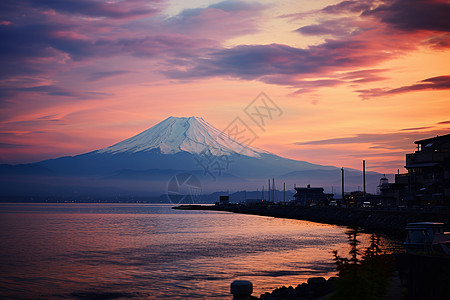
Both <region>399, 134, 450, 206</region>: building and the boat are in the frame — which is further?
<region>399, 134, 450, 206</region>: building

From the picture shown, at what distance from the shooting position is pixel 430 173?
284 feet

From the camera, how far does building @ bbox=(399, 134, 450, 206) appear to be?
7960 cm

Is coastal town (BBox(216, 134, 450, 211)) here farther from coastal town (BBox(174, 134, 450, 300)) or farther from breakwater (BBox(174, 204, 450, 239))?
breakwater (BBox(174, 204, 450, 239))

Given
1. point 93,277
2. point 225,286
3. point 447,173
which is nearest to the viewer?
point 225,286

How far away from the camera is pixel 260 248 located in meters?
53.5

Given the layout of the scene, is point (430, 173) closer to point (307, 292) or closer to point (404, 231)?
point (404, 231)

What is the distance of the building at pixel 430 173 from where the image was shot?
79.6m

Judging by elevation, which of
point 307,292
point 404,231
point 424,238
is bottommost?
point 404,231

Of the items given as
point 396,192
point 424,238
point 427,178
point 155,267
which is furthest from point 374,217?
point 424,238

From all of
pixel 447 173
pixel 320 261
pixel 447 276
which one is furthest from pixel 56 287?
pixel 447 173

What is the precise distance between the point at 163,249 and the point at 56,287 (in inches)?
958

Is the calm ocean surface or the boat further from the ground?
the boat

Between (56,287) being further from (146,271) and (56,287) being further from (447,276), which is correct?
(447,276)

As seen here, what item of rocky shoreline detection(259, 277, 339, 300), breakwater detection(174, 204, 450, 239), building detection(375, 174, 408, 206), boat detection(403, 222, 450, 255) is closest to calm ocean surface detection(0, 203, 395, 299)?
rocky shoreline detection(259, 277, 339, 300)
